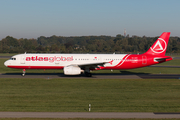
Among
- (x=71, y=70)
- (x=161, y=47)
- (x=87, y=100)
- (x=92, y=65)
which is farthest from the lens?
(x=161, y=47)

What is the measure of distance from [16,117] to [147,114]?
9055 mm

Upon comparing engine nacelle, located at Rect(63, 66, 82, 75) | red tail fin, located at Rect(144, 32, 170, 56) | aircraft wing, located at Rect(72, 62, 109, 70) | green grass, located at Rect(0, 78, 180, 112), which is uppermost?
red tail fin, located at Rect(144, 32, 170, 56)

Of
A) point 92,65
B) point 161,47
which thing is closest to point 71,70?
point 92,65

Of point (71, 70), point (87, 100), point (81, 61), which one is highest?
point (81, 61)

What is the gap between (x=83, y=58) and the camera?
35.6 meters

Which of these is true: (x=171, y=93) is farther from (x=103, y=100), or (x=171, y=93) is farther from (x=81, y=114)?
(x=81, y=114)

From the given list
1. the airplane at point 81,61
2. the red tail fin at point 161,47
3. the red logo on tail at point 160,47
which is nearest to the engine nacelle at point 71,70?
the airplane at point 81,61

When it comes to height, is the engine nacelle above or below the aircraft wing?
below

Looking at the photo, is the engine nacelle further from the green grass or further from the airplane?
the green grass

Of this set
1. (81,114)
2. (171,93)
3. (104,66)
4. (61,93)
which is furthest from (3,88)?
(171,93)

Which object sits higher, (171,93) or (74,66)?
(74,66)

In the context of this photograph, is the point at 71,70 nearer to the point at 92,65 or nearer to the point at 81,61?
the point at 81,61

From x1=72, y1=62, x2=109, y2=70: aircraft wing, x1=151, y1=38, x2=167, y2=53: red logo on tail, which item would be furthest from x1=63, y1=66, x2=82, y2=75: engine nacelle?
x1=151, y1=38, x2=167, y2=53: red logo on tail

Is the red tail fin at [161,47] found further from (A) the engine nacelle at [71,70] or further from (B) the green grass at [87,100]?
(B) the green grass at [87,100]
